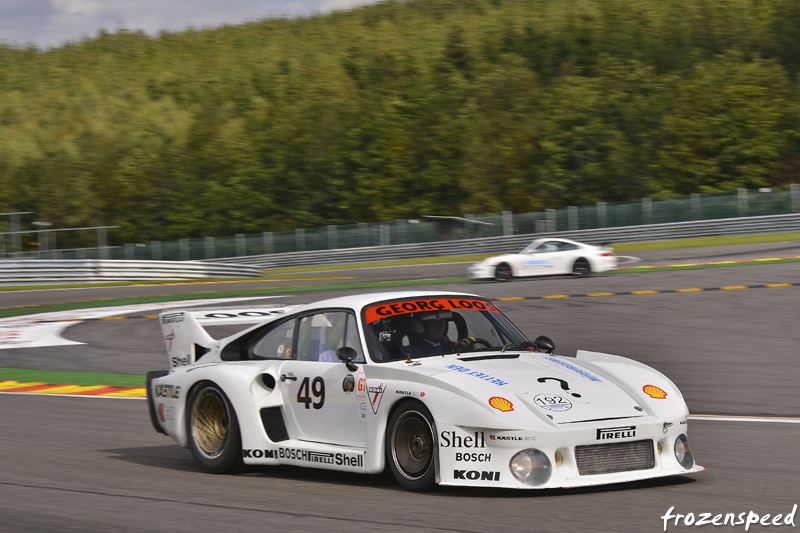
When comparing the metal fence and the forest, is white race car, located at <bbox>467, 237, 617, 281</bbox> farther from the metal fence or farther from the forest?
the forest

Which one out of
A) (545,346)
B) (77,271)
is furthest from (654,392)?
(77,271)

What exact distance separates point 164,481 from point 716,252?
2722 cm

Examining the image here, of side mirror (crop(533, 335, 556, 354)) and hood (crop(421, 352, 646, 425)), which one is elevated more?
side mirror (crop(533, 335, 556, 354))

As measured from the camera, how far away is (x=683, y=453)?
6059 millimetres

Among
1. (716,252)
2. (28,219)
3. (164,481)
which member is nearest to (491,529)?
(164,481)

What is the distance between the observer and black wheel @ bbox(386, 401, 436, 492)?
19.4 ft

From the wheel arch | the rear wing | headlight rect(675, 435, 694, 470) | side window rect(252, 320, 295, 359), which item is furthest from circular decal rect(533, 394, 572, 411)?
the rear wing

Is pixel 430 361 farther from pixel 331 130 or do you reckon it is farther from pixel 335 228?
pixel 331 130

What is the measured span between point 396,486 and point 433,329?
3.65ft

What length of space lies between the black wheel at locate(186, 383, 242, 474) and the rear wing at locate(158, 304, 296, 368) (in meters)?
0.57

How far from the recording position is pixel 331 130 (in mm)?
64688

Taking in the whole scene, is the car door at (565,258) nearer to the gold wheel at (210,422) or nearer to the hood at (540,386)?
the gold wheel at (210,422)

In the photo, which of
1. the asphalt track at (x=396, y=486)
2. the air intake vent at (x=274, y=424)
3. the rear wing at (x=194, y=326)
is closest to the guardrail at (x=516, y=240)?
the asphalt track at (x=396, y=486)

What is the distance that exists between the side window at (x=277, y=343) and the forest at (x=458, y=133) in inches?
1921
